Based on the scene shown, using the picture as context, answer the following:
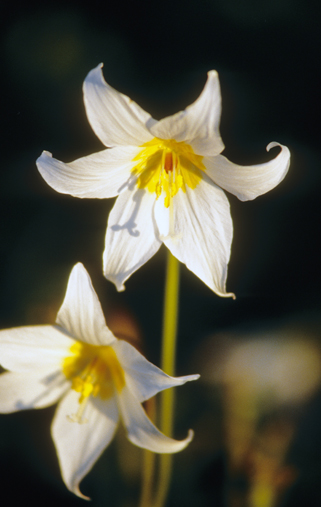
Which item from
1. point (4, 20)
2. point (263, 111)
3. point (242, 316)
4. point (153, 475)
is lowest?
point (153, 475)

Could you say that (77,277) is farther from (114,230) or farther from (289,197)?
(289,197)

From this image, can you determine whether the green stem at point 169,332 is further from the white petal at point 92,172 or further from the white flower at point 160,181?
the white petal at point 92,172

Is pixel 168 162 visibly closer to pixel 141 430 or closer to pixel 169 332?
pixel 169 332

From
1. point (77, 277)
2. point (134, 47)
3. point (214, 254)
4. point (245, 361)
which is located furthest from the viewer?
point (245, 361)

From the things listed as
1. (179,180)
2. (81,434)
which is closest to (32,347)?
(81,434)

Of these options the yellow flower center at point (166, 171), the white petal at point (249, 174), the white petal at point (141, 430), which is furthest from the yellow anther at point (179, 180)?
the white petal at point (141, 430)

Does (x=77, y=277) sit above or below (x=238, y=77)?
A: below

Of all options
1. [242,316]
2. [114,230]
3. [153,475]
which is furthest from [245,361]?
[114,230]
